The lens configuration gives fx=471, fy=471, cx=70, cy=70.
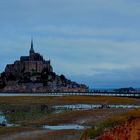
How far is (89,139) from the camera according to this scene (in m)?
15.0

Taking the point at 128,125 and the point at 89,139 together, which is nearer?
the point at 128,125

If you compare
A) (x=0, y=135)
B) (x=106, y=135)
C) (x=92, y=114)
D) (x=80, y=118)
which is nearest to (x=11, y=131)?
(x=0, y=135)

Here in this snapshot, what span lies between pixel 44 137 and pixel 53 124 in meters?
11.2

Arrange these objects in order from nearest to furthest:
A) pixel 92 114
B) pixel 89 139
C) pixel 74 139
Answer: pixel 89 139 → pixel 74 139 → pixel 92 114

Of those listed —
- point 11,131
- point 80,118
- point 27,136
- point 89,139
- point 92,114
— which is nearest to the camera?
point 89,139

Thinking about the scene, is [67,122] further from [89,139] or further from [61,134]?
[89,139]

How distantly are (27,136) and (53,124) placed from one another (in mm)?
10362

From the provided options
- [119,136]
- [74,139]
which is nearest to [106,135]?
[119,136]

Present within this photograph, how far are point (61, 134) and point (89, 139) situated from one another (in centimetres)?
1865

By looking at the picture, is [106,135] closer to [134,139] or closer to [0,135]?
[134,139]

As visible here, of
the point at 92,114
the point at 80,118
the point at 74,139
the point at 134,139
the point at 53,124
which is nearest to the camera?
the point at 134,139

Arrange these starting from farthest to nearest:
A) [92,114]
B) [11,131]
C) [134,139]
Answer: [92,114]
[11,131]
[134,139]

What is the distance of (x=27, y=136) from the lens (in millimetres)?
33344

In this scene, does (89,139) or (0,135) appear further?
(0,135)
